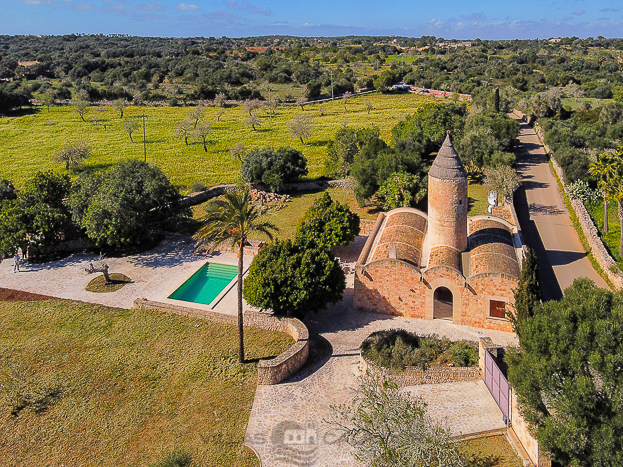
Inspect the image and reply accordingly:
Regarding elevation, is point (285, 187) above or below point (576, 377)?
above

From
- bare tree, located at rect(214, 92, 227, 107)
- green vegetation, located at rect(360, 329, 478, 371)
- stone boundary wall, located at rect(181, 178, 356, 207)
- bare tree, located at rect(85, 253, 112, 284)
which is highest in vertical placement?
bare tree, located at rect(214, 92, 227, 107)

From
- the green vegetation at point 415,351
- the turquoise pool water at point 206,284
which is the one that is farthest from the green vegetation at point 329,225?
the green vegetation at point 415,351

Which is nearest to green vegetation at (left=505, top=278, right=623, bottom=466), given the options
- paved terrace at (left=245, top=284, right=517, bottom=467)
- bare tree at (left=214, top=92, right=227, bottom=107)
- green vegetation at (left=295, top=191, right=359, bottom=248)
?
paved terrace at (left=245, top=284, right=517, bottom=467)

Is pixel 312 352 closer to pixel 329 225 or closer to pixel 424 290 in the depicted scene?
pixel 424 290

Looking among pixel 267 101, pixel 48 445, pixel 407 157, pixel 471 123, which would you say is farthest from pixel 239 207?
pixel 267 101

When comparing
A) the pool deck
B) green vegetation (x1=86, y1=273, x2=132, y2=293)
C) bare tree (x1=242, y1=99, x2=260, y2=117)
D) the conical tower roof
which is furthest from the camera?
bare tree (x1=242, y1=99, x2=260, y2=117)

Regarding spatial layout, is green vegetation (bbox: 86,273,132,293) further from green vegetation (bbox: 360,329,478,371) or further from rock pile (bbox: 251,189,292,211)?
green vegetation (bbox: 360,329,478,371)

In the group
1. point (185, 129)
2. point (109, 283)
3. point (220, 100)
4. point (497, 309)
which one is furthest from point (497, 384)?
point (220, 100)
